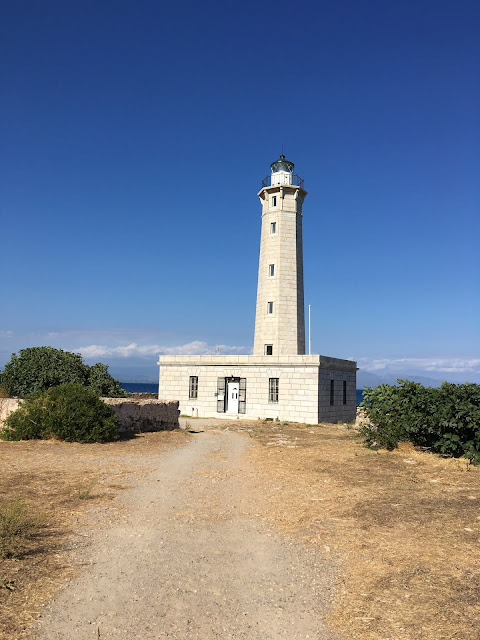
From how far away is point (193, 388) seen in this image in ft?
97.5

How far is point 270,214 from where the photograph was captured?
32.3 meters

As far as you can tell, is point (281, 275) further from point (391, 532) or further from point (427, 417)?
point (391, 532)

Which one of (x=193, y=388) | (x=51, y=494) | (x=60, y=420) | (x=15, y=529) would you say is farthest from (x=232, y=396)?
(x=15, y=529)

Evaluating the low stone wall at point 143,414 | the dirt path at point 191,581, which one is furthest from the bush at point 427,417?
the low stone wall at point 143,414

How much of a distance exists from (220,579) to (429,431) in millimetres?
9335

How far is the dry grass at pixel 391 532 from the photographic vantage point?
4.28 meters

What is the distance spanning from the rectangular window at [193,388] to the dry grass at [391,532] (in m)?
16.8

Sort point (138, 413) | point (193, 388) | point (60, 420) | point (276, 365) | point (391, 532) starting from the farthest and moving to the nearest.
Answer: point (193, 388) < point (276, 365) < point (138, 413) < point (60, 420) < point (391, 532)

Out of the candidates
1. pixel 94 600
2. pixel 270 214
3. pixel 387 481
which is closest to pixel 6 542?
pixel 94 600

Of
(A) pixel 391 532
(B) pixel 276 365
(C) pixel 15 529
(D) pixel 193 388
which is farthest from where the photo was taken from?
(D) pixel 193 388

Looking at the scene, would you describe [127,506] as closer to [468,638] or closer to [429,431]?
[468,638]

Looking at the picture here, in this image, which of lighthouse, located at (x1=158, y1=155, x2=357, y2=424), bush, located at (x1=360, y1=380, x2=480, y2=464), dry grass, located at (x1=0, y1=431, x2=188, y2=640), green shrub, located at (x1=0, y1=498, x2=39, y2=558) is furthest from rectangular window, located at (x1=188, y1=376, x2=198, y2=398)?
green shrub, located at (x1=0, y1=498, x2=39, y2=558)

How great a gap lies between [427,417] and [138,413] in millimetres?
10213

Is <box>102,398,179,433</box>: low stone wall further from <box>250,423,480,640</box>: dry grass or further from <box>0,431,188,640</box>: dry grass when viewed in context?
<box>250,423,480,640</box>: dry grass
